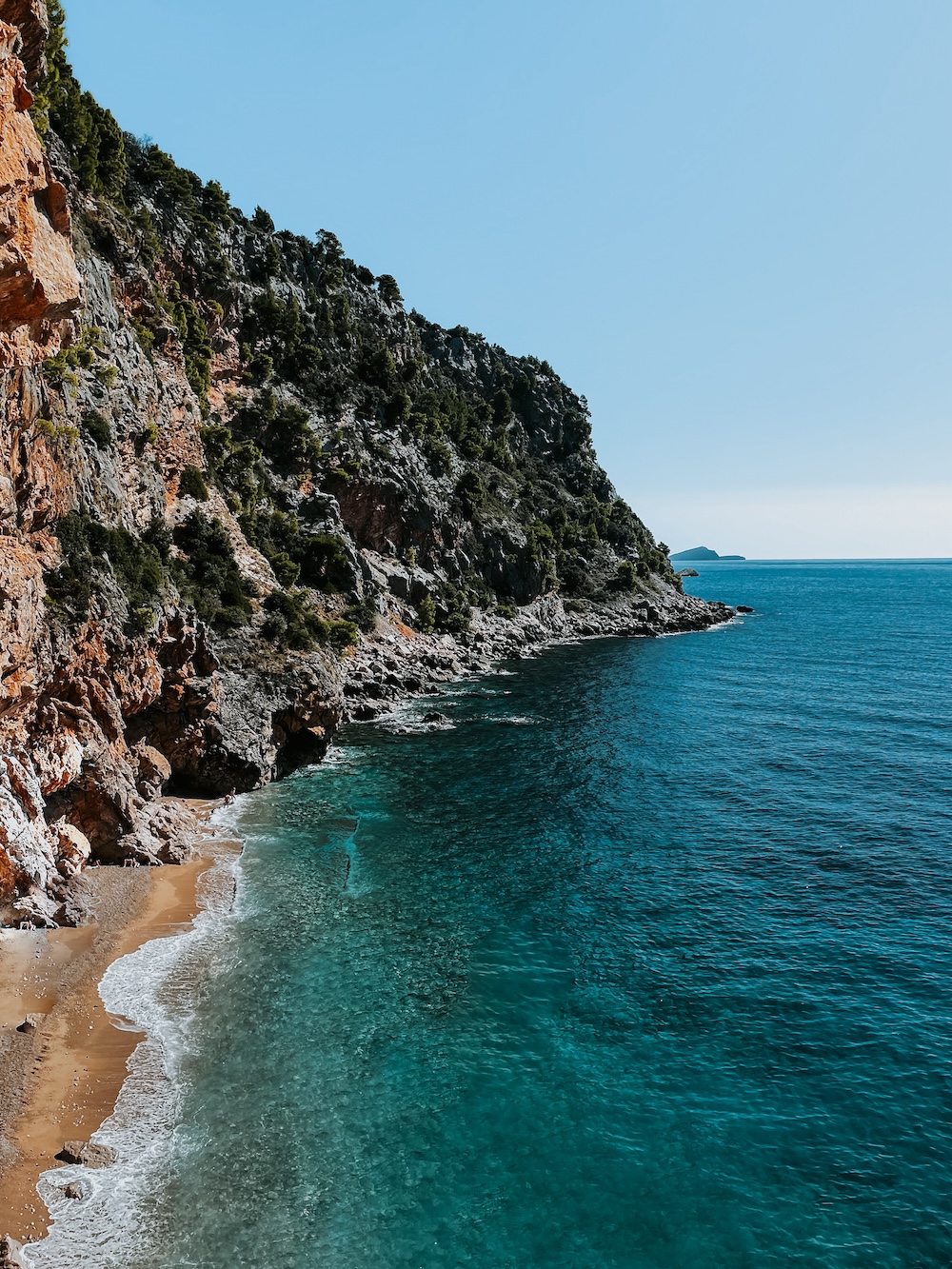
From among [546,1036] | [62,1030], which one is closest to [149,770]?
[62,1030]

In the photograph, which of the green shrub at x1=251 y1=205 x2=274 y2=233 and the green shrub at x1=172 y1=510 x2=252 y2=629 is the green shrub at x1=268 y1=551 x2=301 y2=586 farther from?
the green shrub at x1=251 y1=205 x2=274 y2=233

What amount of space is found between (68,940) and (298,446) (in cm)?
6578

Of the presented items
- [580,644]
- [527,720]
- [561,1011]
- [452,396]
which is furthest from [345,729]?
[452,396]

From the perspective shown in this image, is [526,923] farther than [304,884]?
No

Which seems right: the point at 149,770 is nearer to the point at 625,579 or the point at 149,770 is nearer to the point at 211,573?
the point at 211,573

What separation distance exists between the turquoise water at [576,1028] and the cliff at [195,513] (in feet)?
23.1

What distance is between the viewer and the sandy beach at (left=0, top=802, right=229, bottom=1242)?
1772cm

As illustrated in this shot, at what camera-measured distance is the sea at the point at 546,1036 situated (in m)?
17.0

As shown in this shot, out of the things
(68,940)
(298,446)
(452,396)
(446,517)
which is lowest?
(68,940)

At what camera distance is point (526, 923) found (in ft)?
99.7

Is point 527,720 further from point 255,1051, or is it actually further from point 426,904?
point 255,1051

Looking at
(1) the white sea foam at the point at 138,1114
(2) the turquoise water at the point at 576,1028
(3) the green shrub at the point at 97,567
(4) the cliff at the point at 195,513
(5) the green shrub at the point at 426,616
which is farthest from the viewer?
(5) the green shrub at the point at 426,616

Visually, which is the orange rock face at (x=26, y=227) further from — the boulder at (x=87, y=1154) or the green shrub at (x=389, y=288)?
the green shrub at (x=389, y=288)

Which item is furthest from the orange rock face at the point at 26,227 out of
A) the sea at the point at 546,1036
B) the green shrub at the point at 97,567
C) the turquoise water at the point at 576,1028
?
the turquoise water at the point at 576,1028
